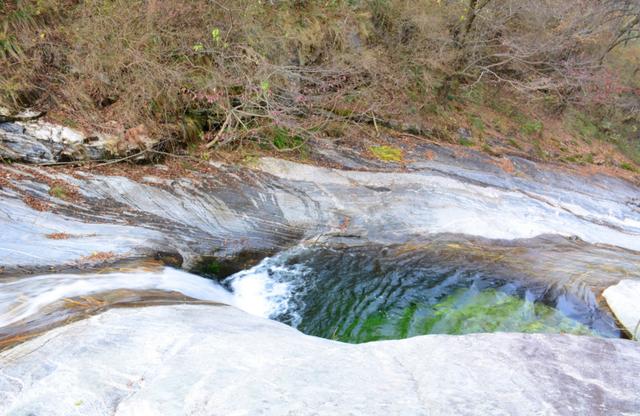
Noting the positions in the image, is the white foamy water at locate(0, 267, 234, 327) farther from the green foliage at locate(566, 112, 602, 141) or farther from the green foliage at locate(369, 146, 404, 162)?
the green foliage at locate(566, 112, 602, 141)

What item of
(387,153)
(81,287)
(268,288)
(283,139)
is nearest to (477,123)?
(387,153)

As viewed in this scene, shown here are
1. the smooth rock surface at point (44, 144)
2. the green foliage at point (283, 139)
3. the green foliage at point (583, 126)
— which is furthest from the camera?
the green foliage at point (583, 126)

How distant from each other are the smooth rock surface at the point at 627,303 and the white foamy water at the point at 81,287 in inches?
200

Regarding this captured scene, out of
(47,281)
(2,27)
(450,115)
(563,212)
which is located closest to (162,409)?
(47,281)

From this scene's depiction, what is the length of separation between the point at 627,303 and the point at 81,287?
22.1ft

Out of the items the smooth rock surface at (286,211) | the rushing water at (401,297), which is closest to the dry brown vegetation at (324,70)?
the smooth rock surface at (286,211)

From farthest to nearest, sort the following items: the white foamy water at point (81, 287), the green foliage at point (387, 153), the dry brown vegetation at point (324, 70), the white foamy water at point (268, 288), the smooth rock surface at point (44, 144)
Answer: the green foliage at point (387, 153)
the dry brown vegetation at point (324, 70)
the smooth rock surface at point (44, 144)
the white foamy water at point (268, 288)
the white foamy water at point (81, 287)

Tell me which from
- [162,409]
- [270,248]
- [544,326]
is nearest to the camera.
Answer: [162,409]

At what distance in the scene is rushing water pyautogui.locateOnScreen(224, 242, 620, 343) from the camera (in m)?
6.34

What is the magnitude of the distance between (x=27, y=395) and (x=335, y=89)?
32.3 ft

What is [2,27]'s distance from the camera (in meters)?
8.16

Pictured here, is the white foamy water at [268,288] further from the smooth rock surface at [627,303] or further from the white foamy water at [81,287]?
the smooth rock surface at [627,303]

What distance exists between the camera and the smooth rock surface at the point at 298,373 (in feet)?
10.3

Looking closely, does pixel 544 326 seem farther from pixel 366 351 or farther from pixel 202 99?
pixel 202 99
